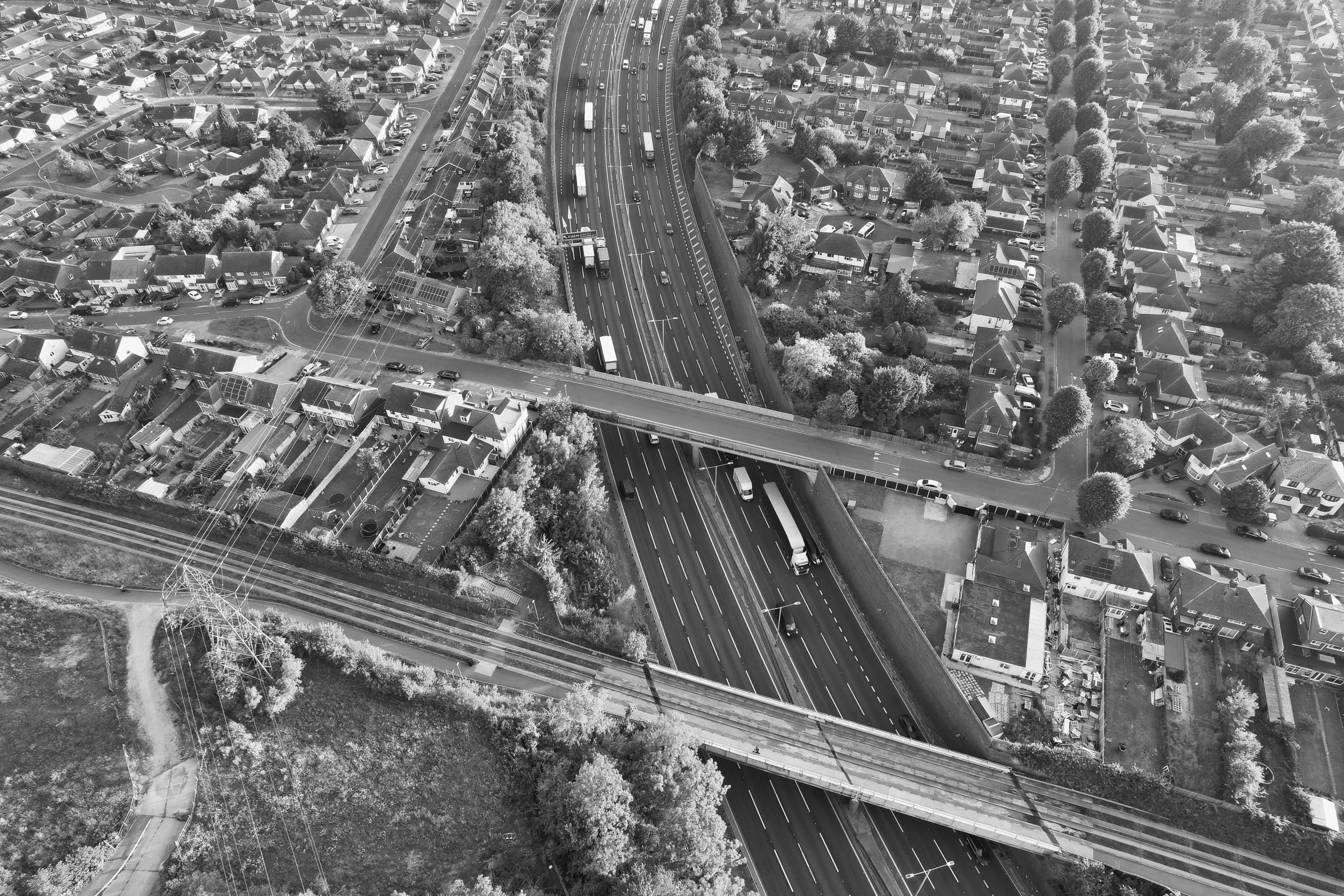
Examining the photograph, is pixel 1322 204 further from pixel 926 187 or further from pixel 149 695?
pixel 149 695

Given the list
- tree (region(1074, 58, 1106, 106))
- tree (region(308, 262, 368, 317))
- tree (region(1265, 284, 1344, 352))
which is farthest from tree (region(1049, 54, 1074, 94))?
tree (region(308, 262, 368, 317))

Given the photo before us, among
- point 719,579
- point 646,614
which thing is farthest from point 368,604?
point 719,579

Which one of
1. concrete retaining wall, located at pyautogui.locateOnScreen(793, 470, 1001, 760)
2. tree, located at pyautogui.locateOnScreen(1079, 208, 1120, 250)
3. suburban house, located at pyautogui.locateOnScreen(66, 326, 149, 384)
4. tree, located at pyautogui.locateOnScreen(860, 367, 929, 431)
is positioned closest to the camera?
concrete retaining wall, located at pyautogui.locateOnScreen(793, 470, 1001, 760)

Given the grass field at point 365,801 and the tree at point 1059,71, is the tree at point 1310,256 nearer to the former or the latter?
the tree at point 1059,71

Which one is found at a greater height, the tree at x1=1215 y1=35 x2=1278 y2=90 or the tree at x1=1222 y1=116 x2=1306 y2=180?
the tree at x1=1215 y1=35 x2=1278 y2=90

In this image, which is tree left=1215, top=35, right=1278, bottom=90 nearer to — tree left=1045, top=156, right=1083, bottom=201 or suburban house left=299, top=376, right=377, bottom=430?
tree left=1045, top=156, right=1083, bottom=201

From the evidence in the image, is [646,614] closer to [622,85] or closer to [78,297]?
[78,297]

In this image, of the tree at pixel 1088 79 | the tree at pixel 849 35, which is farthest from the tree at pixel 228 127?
the tree at pixel 1088 79
